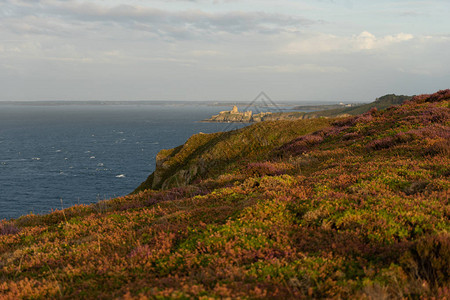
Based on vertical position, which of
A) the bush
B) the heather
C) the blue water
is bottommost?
the blue water

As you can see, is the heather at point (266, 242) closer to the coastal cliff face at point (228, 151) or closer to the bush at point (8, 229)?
the bush at point (8, 229)

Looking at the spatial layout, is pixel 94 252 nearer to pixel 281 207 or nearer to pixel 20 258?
pixel 20 258

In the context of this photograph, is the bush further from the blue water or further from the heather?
the blue water

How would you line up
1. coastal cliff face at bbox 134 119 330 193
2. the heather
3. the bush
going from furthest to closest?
coastal cliff face at bbox 134 119 330 193
the bush
the heather

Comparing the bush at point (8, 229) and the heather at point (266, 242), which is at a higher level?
the heather at point (266, 242)

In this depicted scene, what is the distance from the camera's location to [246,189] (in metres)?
12.5

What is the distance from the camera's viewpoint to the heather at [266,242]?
18.3 ft

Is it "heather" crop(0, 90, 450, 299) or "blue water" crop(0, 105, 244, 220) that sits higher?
"heather" crop(0, 90, 450, 299)

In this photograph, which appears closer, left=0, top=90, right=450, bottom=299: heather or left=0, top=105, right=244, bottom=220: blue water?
left=0, top=90, right=450, bottom=299: heather

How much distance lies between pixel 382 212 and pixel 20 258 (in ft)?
35.5

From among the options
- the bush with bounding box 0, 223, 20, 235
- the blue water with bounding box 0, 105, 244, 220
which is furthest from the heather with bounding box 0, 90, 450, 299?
the blue water with bounding box 0, 105, 244, 220

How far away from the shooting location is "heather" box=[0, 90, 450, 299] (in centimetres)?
557

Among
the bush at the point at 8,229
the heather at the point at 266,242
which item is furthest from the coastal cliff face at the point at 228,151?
the heather at the point at 266,242

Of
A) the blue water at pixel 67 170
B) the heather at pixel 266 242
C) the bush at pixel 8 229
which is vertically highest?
the heather at pixel 266 242
